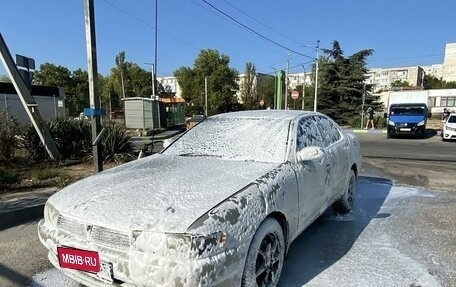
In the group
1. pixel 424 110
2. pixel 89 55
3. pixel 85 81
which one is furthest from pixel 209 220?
pixel 85 81

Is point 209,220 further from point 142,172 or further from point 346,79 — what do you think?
point 346,79

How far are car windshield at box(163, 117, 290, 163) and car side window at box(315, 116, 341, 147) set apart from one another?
32.2 inches

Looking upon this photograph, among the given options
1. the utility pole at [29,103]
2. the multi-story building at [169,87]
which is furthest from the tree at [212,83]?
the utility pole at [29,103]

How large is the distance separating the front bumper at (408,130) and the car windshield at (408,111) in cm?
91

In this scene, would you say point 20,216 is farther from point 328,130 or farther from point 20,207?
point 328,130

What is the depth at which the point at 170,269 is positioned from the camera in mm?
2330

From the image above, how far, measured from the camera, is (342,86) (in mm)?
38219

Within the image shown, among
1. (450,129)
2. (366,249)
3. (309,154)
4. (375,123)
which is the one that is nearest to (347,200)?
(366,249)

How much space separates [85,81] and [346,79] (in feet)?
157

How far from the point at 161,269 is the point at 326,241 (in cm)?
254

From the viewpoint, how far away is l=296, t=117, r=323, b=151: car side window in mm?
3957

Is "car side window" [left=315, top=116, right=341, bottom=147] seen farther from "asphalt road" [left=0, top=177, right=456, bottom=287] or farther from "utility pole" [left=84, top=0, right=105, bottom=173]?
"utility pole" [left=84, top=0, right=105, bottom=173]

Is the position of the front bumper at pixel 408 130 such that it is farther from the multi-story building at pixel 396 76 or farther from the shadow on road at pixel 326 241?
the multi-story building at pixel 396 76

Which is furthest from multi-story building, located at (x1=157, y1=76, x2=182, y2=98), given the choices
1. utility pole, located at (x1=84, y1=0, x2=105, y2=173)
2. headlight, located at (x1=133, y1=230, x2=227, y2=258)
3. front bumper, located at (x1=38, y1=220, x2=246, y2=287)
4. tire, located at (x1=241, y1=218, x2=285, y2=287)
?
headlight, located at (x1=133, y1=230, x2=227, y2=258)
